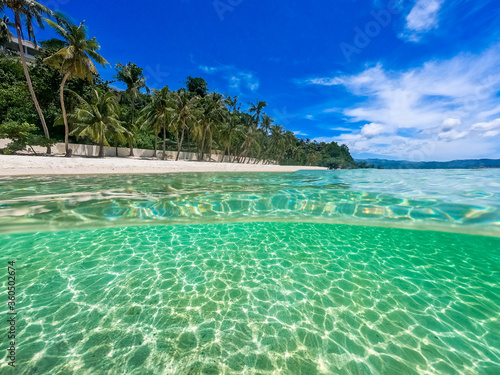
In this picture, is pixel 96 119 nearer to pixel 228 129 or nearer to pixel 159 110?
pixel 159 110

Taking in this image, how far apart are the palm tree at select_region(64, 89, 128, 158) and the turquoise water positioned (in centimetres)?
2050

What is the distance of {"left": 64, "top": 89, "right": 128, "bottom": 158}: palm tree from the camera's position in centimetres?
2384

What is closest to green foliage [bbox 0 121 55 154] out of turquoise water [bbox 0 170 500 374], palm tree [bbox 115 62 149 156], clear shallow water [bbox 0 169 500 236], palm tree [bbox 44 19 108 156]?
palm tree [bbox 44 19 108 156]

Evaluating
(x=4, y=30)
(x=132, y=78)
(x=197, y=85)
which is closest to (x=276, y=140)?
(x=197, y=85)

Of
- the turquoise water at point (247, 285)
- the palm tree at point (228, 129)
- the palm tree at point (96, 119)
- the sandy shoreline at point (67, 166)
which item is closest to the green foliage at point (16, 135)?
the palm tree at point (96, 119)

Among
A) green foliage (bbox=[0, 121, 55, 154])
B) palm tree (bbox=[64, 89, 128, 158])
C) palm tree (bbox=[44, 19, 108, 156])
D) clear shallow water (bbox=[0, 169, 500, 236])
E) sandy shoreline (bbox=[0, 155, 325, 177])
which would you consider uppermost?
palm tree (bbox=[44, 19, 108, 156])

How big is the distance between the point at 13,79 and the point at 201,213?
42.3 m

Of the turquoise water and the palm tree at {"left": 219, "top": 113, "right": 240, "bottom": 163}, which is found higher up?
the palm tree at {"left": 219, "top": 113, "right": 240, "bottom": 163}

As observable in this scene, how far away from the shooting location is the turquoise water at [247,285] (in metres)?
2.63

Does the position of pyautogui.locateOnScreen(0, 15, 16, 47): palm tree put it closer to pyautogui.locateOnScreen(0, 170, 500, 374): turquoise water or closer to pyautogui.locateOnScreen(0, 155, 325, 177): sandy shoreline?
pyautogui.locateOnScreen(0, 155, 325, 177): sandy shoreline

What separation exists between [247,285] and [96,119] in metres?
30.0

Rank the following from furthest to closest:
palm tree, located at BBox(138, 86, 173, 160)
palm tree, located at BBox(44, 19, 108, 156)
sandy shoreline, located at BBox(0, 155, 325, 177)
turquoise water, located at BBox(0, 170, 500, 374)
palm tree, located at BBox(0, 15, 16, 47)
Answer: palm tree, located at BBox(138, 86, 173, 160) < palm tree, located at BBox(0, 15, 16, 47) < palm tree, located at BBox(44, 19, 108, 156) < sandy shoreline, located at BBox(0, 155, 325, 177) < turquoise water, located at BBox(0, 170, 500, 374)

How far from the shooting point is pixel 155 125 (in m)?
30.1

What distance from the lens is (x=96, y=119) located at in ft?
79.7
